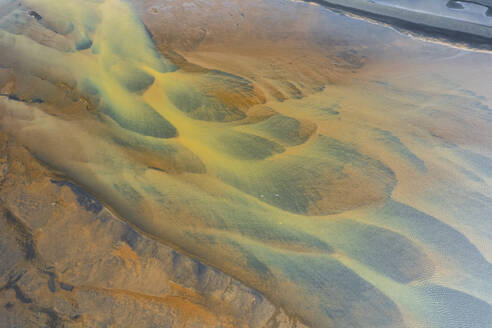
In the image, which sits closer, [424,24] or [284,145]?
[284,145]

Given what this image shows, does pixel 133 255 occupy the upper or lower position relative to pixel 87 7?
lower

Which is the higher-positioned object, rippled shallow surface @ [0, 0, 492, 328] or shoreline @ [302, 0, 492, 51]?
shoreline @ [302, 0, 492, 51]

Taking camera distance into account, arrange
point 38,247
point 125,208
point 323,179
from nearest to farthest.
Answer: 1. point 38,247
2. point 125,208
3. point 323,179

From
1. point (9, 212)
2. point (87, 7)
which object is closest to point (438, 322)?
point (9, 212)

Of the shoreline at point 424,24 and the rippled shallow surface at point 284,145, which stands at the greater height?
the shoreline at point 424,24

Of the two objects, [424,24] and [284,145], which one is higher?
[424,24]

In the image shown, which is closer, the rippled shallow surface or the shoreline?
the rippled shallow surface

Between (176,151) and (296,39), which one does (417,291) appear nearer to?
(176,151)

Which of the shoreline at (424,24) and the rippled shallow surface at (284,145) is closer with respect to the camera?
the rippled shallow surface at (284,145)
